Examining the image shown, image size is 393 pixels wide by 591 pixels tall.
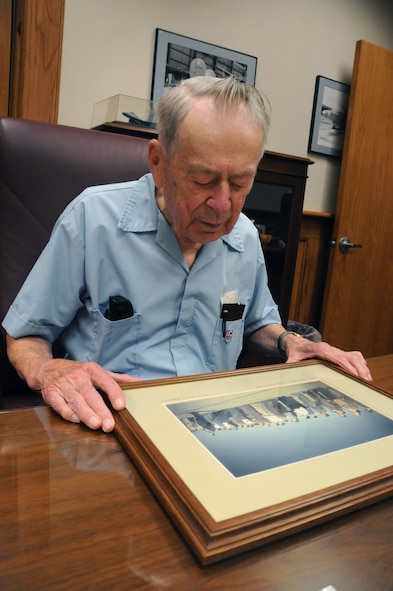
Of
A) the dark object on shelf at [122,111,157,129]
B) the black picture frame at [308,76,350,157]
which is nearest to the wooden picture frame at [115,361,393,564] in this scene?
the dark object on shelf at [122,111,157,129]

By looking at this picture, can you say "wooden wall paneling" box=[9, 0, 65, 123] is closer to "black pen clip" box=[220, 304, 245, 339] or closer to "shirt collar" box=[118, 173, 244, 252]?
"shirt collar" box=[118, 173, 244, 252]

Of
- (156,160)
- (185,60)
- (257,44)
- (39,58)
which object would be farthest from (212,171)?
(257,44)

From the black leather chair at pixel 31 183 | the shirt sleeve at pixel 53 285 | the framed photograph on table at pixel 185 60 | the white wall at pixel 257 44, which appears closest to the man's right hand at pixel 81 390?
the shirt sleeve at pixel 53 285

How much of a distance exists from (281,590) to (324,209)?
9.58 ft

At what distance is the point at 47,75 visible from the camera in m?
1.77

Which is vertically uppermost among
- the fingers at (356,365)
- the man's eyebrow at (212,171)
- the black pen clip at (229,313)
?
the man's eyebrow at (212,171)

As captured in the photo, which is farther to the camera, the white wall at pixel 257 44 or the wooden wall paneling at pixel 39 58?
the white wall at pixel 257 44

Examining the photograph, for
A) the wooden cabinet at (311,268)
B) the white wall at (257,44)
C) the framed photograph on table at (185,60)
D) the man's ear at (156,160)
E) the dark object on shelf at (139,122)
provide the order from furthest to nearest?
the wooden cabinet at (311,268) → the framed photograph on table at (185,60) → the white wall at (257,44) → the dark object on shelf at (139,122) → the man's ear at (156,160)

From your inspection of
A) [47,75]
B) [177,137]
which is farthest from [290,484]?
[47,75]

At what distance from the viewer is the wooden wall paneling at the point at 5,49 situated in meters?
1.94

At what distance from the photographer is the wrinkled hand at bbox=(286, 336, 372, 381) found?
3.01ft

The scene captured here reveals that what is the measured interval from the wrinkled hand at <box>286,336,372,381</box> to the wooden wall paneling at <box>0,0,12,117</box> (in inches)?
67.8

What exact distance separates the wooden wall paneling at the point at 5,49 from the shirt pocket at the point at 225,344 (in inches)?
60.8

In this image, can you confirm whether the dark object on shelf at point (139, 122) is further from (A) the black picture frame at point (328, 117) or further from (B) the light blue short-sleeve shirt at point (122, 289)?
(A) the black picture frame at point (328, 117)
